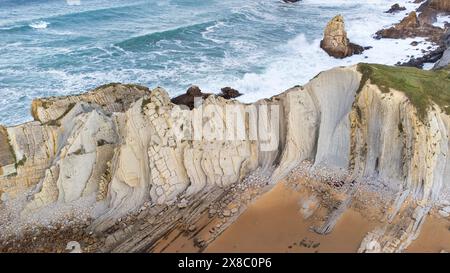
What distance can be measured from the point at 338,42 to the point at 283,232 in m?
23.3

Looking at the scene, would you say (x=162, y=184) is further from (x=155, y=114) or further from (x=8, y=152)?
(x=8, y=152)

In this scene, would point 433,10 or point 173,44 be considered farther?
point 433,10

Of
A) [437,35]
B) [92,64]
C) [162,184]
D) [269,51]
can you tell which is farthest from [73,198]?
[437,35]

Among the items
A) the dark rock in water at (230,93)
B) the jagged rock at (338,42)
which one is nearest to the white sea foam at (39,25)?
the dark rock in water at (230,93)

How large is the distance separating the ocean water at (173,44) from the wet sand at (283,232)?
13242mm

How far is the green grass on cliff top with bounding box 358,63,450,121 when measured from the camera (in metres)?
13.2

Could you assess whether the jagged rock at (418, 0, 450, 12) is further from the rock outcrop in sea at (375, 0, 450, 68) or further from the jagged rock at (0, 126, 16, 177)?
the jagged rock at (0, 126, 16, 177)

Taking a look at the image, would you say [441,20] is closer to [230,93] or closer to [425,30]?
[425,30]

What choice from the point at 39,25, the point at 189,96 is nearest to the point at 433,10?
the point at 189,96

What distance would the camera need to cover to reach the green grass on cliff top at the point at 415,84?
13211 mm

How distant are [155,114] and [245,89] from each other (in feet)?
44.0

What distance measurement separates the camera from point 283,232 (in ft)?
40.6

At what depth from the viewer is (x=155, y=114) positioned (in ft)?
46.3

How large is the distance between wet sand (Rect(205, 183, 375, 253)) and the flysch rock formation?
654 millimetres
